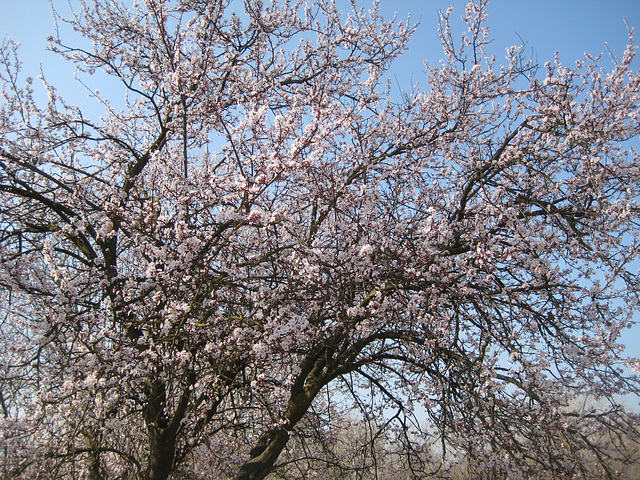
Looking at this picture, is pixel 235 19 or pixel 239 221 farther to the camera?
pixel 235 19

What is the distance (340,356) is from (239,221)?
200 centimetres

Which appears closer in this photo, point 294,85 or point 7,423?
point 7,423

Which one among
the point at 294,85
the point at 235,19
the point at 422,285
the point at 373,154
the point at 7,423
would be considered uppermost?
the point at 235,19

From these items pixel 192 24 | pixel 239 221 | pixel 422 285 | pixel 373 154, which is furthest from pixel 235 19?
pixel 422 285

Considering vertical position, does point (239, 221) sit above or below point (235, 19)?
below

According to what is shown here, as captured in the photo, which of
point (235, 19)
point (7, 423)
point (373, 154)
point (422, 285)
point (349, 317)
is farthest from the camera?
point (235, 19)

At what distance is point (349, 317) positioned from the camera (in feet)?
15.1

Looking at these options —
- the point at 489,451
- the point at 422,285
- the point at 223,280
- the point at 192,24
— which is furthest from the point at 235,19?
the point at 489,451

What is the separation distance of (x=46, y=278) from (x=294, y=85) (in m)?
4.97

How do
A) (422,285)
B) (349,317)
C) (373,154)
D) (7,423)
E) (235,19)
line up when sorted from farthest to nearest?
(235,19) → (373,154) → (422,285) → (349,317) → (7,423)

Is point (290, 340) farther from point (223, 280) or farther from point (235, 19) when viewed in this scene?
point (235, 19)

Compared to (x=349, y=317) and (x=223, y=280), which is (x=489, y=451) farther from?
(x=223, y=280)

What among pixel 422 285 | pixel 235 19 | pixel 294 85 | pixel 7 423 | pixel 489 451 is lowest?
pixel 489 451

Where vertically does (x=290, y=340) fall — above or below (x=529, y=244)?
below
